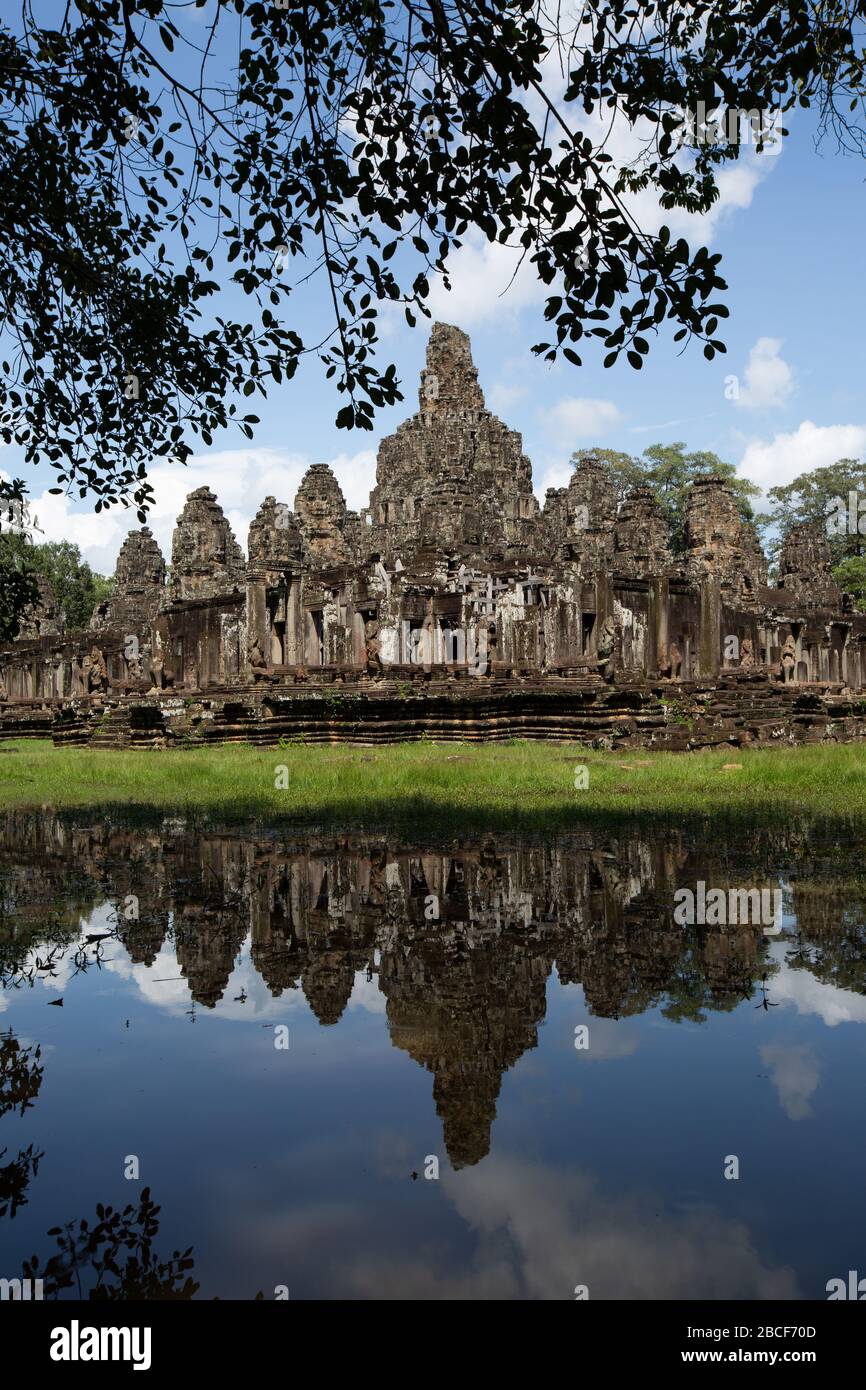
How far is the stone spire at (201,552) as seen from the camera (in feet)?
151

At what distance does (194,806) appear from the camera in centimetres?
1273

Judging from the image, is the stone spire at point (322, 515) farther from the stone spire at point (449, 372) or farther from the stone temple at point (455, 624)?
the stone spire at point (449, 372)

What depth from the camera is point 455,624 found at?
103ft

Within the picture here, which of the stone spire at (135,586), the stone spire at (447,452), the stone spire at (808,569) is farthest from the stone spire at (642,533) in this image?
the stone spire at (135,586)

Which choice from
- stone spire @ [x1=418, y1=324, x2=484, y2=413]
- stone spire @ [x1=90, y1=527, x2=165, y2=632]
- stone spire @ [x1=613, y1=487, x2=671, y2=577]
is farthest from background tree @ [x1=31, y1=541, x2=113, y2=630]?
stone spire @ [x1=613, y1=487, x2=671, y2=577]

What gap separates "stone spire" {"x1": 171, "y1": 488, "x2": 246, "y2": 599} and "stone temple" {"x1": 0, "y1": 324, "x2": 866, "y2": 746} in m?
0.10

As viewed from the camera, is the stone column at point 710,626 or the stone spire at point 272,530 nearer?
the stone column at point 710,626

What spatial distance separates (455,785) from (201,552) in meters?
34.5

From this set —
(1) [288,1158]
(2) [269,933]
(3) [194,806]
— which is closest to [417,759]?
(3) [194,806]

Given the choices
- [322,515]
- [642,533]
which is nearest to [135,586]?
[322,515]

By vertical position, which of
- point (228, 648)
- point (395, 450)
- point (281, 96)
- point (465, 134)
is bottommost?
point (228, 648)

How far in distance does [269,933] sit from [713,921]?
2.52m

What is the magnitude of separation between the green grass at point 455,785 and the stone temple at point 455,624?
4.96 feet
